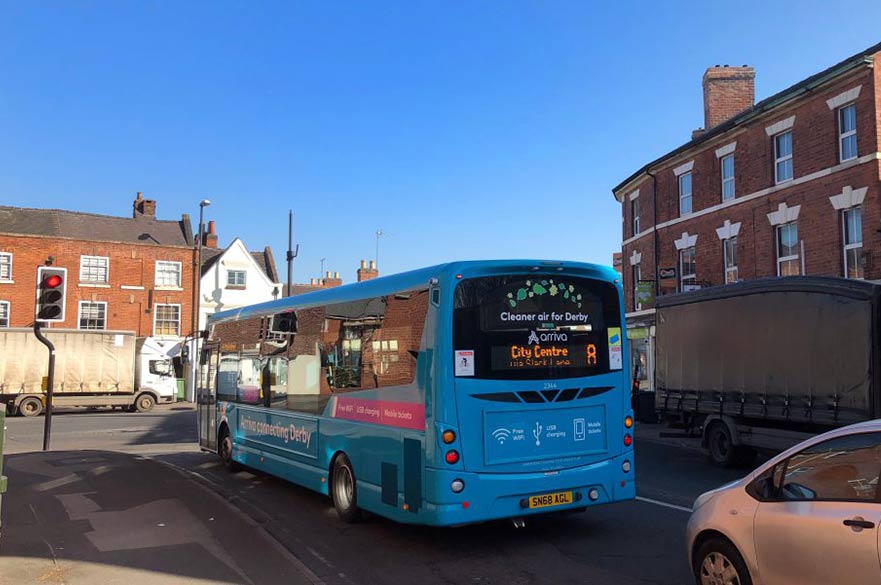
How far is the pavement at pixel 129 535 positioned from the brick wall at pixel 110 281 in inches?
1263

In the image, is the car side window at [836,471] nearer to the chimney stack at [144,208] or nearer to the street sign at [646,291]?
the street sign at [646,291]

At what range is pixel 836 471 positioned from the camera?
4.44m

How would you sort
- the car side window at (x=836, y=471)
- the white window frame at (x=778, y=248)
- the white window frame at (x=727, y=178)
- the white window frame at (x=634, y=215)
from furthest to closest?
the white window frame at (x=634, y=215) < the white window frame at (x=727, y=178) < the white window frame at (x=778, y=248) < the car side window at (x=836, y=471)

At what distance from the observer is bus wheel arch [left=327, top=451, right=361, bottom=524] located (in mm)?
8139

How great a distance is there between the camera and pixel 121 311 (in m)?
41.2

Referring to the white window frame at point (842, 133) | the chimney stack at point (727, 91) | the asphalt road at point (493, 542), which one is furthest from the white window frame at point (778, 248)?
the asphalt road at point (493, 542)

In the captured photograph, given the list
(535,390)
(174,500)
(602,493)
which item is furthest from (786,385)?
(174,500)

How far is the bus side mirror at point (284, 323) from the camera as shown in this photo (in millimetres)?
9898

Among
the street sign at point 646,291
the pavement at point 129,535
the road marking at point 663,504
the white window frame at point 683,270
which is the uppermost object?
the white window frame at point 683,270

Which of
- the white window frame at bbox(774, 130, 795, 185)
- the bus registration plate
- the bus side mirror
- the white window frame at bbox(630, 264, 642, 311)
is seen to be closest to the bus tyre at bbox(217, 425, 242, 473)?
the bus side mirror

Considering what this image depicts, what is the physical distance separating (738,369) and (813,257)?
10.0 meters

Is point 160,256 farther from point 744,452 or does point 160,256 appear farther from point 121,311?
point 744,452

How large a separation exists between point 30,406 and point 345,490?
25.7m

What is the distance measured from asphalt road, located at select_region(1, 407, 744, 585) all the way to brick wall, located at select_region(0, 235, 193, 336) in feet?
108
